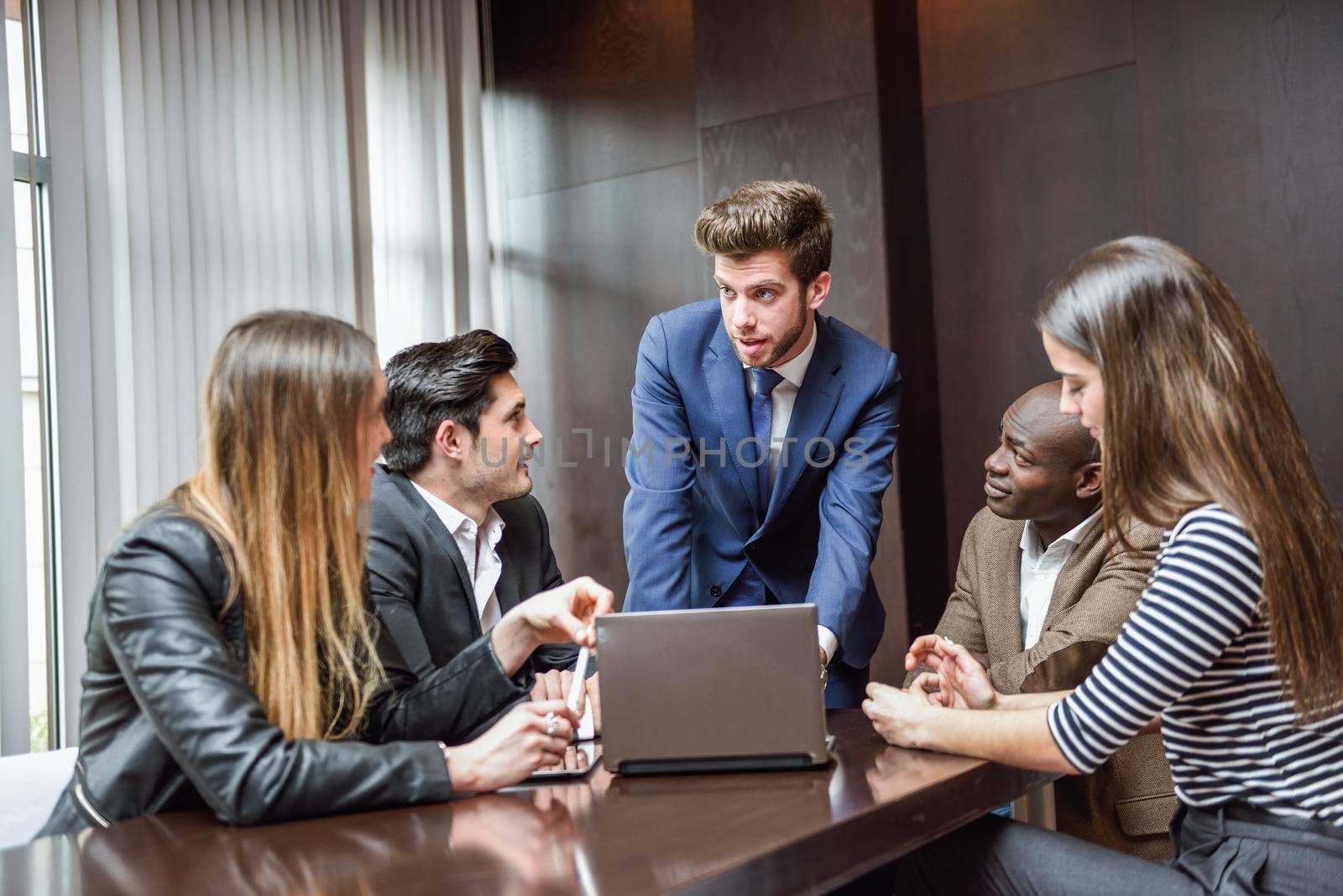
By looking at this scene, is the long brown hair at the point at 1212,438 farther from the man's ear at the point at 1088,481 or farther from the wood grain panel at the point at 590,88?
the wood grain panel at the point at 590,88

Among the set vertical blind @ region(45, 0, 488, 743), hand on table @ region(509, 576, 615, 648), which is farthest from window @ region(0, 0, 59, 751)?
hand on table @ region(509, 576, 615, 648)

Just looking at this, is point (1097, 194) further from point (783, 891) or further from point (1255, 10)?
point (783, 891)

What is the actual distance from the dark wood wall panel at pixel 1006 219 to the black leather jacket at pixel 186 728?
291 cm

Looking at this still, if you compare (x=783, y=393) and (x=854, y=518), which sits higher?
(x=783, y=393)

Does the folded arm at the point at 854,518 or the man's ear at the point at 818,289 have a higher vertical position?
the man's ear at the point at 818,289

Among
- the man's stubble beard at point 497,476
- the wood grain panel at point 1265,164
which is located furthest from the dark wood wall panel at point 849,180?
the man's stubble beard at point 497,476

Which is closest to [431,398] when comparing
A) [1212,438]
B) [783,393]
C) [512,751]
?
[783,393]

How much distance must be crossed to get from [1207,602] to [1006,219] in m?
2.79

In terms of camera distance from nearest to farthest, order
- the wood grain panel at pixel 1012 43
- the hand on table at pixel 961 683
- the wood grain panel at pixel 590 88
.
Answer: the hand on table at pixel 961 683
the wood grain panel at pixel 1012 43
the wood grain panel at pixel 590 88

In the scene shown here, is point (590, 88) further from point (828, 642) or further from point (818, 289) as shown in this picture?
point (828, 642)

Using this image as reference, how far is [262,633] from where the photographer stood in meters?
1.54

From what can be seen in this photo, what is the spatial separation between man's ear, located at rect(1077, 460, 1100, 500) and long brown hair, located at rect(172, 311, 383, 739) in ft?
4.87

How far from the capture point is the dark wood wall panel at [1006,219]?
379cm

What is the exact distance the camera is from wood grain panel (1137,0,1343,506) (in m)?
3.39
